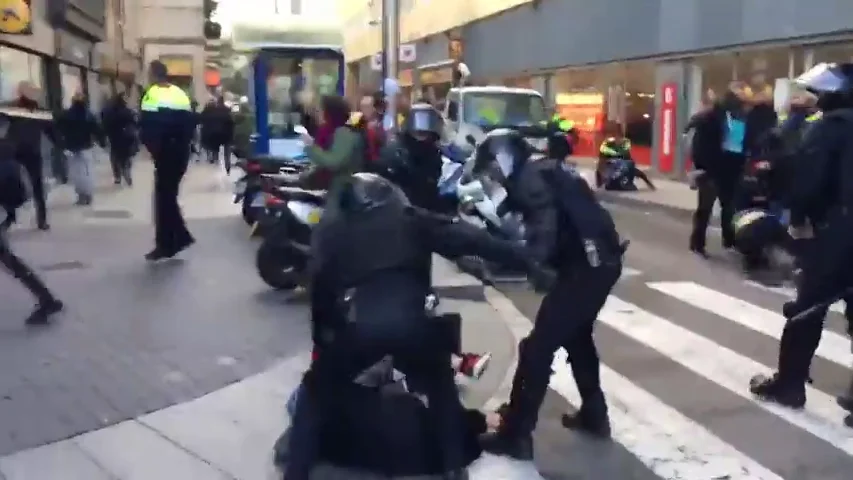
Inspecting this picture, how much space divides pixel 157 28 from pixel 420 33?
1768 centimetres

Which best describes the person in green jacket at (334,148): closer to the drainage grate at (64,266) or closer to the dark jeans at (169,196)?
the dark jeans at (169,196)

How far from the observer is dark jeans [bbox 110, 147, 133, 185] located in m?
22.1

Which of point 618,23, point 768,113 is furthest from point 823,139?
point 618,23

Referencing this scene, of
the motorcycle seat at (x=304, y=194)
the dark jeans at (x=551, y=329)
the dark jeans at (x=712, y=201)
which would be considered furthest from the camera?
the dark jeans at (x=712, y=201)

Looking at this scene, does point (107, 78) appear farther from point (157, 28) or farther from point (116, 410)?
point (116, 410)

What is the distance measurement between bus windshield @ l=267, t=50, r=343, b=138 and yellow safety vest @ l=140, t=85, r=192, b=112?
8.41m

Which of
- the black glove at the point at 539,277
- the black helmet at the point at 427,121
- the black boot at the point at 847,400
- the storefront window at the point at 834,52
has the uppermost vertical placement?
the storefront window at the point at 834,52

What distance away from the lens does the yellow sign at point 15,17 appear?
19.7m

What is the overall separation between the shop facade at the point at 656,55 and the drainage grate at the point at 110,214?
900 centimetres

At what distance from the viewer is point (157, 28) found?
5625 centimetres

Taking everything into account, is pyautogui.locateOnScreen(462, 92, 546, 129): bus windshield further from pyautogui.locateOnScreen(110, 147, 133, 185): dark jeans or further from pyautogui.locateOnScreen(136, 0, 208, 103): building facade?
pyautogui.locateOnScreen(136, 0, 208, 103): building facade

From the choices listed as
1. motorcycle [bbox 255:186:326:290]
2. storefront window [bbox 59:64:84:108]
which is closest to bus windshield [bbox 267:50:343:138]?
storefront window [bbox 59:64:84:108]

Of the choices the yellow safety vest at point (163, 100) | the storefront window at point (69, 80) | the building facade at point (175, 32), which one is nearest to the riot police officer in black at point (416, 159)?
the yellow safety vest at point (163, 100)

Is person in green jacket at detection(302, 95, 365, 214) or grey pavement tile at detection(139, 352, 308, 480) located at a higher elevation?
person in green jacket at detection(302, 95, 365, 214)
